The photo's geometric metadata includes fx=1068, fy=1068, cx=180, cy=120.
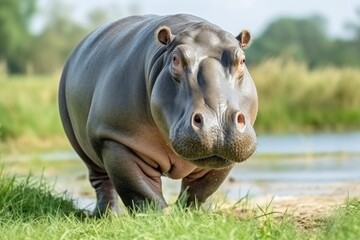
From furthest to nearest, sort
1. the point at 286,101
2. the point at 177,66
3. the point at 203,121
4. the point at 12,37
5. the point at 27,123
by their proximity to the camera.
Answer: the point at 12,37
the point at 286,101
the point at 27,123
the point at 177,66
the point at 203,121

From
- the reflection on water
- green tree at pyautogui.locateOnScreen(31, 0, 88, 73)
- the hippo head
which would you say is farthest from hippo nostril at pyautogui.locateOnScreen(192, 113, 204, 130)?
green tree at pyautogui.locateOnScreen(31, 0, 88, 73)

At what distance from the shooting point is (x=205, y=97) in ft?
17.5

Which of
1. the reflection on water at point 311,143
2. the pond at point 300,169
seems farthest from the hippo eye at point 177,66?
the reflection on water at point 311,143

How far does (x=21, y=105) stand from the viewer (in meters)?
16.7

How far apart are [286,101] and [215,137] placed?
1404 cm

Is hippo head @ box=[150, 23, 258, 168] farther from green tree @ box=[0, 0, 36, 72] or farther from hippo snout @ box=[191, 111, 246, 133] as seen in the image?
green tree @ box=[0, 0, 36, 72]

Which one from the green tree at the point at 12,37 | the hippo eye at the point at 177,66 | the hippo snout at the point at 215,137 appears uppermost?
the green tree at the point at 12,37

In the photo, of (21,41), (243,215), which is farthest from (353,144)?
(21,41)

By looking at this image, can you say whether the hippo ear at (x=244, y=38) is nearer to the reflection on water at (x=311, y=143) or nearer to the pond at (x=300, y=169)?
the pond at (x=300, y=169)

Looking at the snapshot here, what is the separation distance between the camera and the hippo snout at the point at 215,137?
5.22m

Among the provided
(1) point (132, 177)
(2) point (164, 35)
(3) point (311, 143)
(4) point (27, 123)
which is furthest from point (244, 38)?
(4) point (27, 123)

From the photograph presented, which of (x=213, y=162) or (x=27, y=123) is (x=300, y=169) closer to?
(x=27, y=123)

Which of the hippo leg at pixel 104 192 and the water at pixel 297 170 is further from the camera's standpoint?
the water at pixel 297 170

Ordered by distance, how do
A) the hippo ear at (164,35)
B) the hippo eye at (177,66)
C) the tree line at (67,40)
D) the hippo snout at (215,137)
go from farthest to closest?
the tree line at (67,40)
the hippo ear at (164,35)
the hippo eye at (177,66)
the hippo snout at (215,137)
